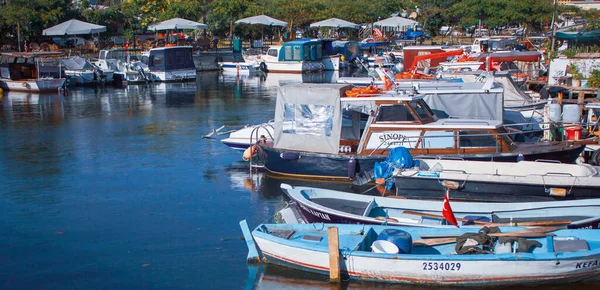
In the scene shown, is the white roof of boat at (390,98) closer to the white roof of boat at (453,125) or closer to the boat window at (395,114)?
the boat window at (395,114)

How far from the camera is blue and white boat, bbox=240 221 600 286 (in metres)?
9.86

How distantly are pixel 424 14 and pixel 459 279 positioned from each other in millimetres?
62213

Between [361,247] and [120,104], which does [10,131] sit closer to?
[120,104]

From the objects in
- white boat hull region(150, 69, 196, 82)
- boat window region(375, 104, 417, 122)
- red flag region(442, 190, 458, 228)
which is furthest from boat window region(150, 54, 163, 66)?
red flag region(442, 190, 458, 228)

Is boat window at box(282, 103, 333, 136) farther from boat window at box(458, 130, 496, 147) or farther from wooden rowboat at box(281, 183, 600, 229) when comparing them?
wooden rowboat at box(281, 183, 600, 229)

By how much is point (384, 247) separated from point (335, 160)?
6010mm

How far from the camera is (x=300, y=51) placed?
165ft

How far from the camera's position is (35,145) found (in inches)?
872

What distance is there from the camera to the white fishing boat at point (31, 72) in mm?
37125

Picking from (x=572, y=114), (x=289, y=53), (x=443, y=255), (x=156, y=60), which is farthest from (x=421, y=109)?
(x=289, y=53)

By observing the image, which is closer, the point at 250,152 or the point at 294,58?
the point at 250,152

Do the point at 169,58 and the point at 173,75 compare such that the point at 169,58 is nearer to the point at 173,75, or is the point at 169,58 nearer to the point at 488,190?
the point at 173,75

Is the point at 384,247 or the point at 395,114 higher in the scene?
the point at 395,114

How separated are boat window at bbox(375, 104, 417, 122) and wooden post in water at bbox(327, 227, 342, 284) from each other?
630 cm
